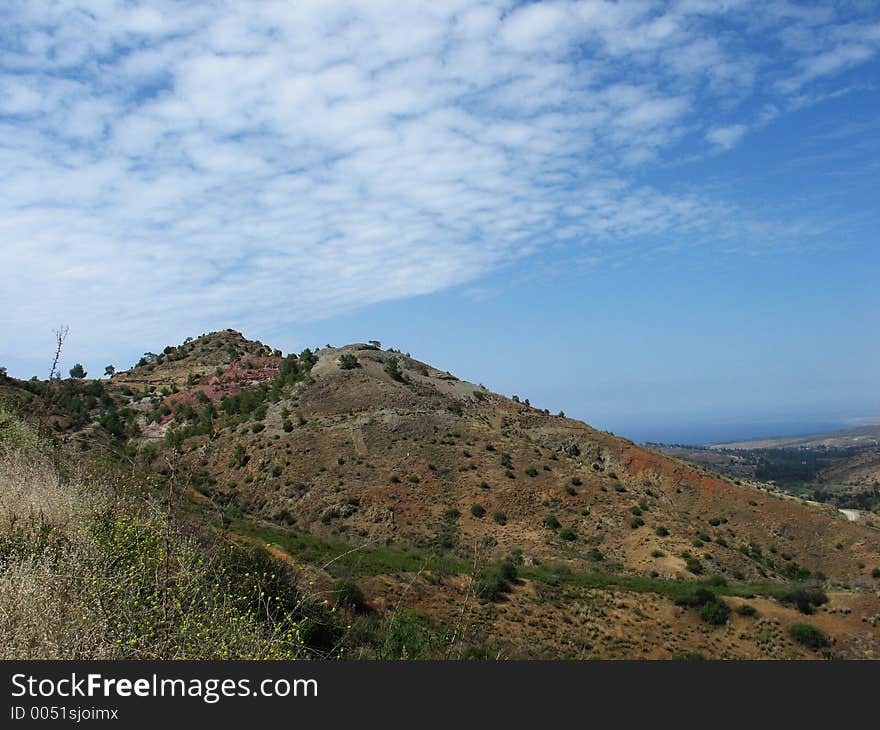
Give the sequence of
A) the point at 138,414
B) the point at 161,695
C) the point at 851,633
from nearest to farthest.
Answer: the point at 161,695, the point at 851,633, the point at 138,414

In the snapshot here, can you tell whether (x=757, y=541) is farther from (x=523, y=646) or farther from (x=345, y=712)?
(x=345, y=712)

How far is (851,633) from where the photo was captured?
2162cm

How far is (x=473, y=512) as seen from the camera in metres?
34.7

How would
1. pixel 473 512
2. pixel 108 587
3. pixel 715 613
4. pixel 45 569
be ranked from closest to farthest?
1. pixel 45 569
2. pixel 108 587
3. pixel 715 613
4. pixel 473 512

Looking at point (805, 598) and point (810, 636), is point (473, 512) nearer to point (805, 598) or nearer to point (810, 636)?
point (805, 598)

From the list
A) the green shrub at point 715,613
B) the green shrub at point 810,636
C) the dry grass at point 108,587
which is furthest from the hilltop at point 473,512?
the dry grass at point 108,587

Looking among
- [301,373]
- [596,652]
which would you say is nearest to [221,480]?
[301,373]

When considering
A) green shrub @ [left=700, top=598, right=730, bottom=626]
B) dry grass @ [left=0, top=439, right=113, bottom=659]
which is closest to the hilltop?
green shrub @ [left=700, top=598, right=730, bottom=626]

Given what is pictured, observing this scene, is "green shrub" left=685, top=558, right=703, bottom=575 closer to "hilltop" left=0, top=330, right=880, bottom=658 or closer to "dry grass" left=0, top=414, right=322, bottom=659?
"hilltop" left=0, top=330, right=880, bottom=658

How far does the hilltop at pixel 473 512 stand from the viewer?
60.2 feet

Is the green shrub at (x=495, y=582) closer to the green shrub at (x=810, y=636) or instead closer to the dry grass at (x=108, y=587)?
the green shrub at (x=810, y=636)

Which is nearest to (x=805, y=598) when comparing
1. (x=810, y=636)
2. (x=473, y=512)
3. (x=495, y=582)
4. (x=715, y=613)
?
(x=810, y=636)

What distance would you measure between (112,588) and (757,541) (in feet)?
131

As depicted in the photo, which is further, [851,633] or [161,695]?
[851,633]
